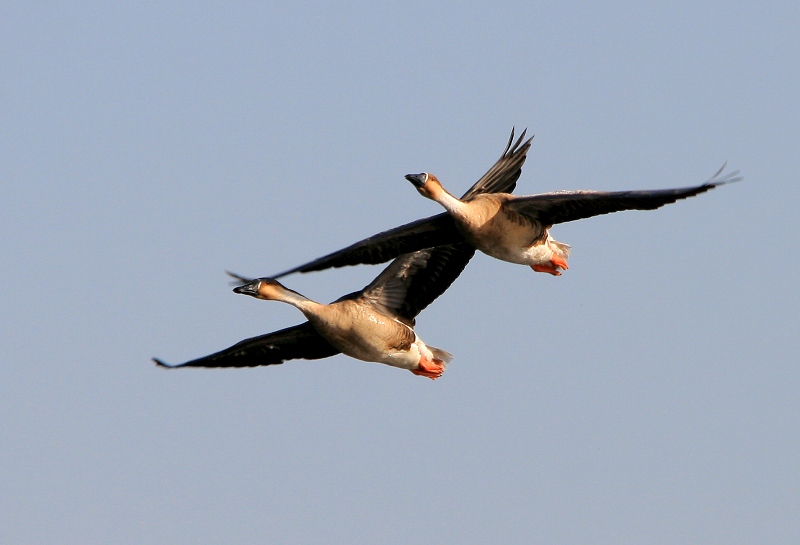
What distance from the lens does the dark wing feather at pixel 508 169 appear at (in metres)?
18.0

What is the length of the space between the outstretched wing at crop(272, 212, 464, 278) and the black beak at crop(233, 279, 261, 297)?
487 mm

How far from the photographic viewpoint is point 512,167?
18.1m

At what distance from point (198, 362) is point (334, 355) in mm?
1688

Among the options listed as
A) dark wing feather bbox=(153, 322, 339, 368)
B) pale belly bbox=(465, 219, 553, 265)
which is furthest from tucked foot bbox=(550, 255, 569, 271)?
dark wing feather bbox=(153, 322, 339, 368)

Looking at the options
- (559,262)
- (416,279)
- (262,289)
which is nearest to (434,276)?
(416,279)

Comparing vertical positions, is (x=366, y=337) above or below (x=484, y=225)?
below

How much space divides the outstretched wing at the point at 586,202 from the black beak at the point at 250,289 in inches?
117

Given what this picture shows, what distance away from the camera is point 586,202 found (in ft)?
52.4

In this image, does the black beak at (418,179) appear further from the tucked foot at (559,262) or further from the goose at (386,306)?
the tucked foot at (559,262)

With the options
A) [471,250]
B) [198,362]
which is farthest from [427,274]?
[198,362]

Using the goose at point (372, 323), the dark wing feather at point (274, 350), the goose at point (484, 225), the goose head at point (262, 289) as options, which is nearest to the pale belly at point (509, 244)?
Result: the goose at point (484, 225)

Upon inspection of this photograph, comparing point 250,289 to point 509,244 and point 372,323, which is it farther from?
point 509,244

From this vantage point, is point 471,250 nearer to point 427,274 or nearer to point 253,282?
point 427,274

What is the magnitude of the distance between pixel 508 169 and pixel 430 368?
2604 mm
